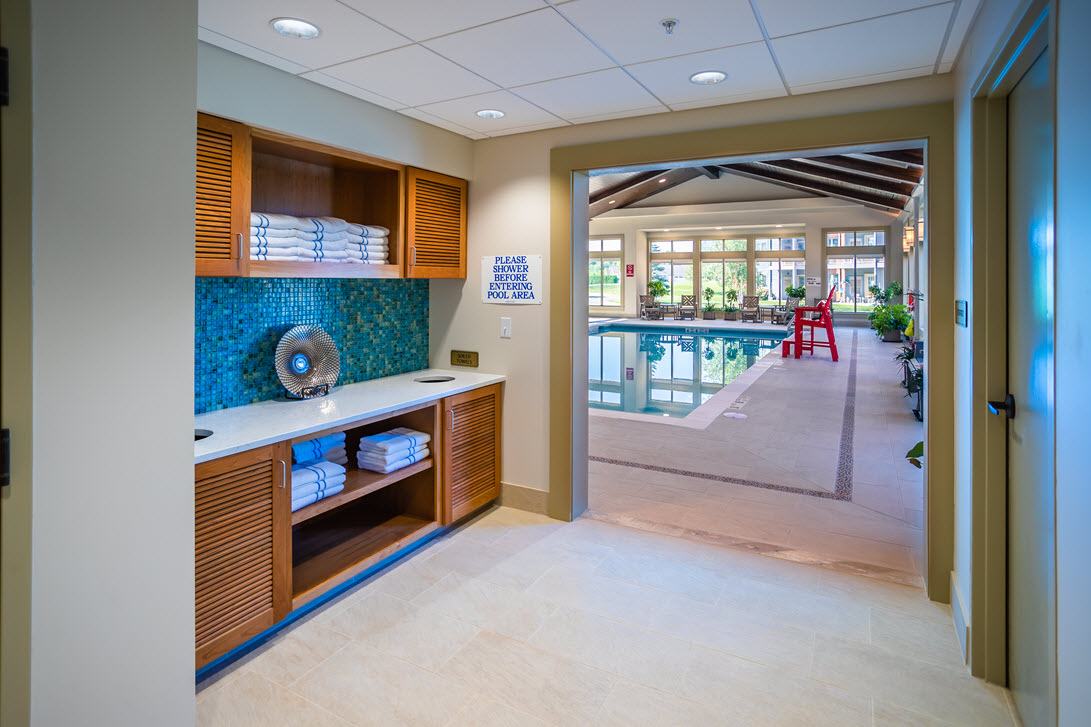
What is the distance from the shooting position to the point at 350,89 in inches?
120

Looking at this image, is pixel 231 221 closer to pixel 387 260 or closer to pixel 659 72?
pixel 387 260

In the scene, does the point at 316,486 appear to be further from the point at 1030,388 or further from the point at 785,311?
the point at 785,311

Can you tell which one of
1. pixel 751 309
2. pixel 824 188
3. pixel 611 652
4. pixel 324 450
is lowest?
pixel 611 652

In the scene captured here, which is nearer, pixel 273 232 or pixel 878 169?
pixel 273 232

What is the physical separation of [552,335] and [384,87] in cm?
163

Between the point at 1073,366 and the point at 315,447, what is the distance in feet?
9.37

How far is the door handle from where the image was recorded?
2125 millimetres

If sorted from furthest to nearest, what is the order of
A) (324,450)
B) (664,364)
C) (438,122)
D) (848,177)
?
(848,177) → (664,364) → (438,122) → (324,450)

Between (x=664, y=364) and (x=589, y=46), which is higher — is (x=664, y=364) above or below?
below

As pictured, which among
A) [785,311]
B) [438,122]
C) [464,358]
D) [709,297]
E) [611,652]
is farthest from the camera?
[709,297]

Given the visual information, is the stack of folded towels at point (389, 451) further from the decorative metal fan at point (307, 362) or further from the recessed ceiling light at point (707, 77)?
the recessed ceiling light at point (707, 77)

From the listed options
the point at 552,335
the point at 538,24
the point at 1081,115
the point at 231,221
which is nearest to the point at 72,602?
the point at 231,221

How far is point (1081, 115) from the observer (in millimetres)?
1193

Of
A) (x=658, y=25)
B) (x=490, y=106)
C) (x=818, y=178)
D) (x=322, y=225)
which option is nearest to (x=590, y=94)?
(x=490, y=106)
